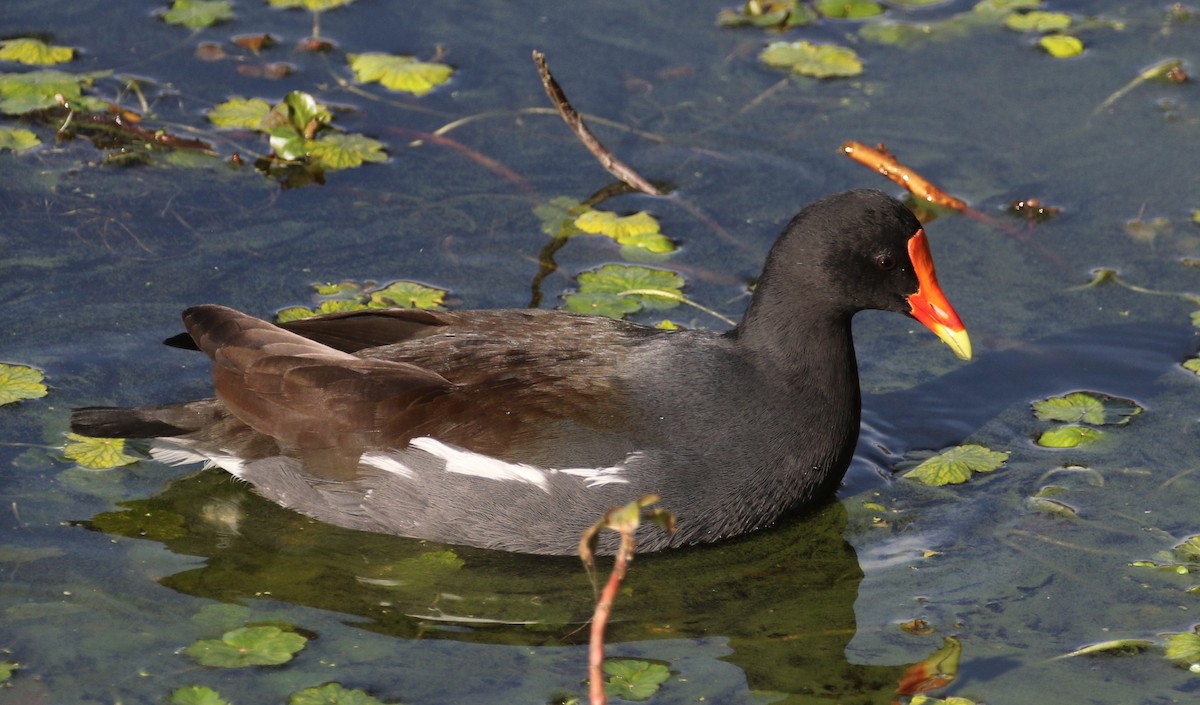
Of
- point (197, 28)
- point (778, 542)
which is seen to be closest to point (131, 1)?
point (197, 28)

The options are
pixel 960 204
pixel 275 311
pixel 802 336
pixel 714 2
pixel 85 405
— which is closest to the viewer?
pixel 802 336

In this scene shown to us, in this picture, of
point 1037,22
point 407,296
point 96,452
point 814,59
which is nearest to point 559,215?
point 407,296

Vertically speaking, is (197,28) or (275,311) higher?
(197,28)

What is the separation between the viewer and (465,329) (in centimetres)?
530

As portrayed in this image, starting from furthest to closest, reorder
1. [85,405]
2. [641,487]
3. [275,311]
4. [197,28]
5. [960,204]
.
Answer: [197,28], [960,204], [275,311], [85,405], [641,487]

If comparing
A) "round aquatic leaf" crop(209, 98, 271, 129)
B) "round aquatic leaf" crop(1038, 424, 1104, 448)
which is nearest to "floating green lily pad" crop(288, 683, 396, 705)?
"round aquatic leaf" crop(1038, 424, 1104, 448)

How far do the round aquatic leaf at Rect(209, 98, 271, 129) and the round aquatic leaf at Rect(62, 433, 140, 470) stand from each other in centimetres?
218

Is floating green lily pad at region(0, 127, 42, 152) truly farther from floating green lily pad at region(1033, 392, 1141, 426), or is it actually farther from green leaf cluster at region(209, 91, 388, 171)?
floating green lily pad at region(1033, 392, 1141, 426)


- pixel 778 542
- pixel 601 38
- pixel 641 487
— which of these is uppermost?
pixel 601 38

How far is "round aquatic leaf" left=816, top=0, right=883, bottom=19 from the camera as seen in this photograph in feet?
27.9

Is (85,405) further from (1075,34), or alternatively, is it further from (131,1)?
(1075,34)

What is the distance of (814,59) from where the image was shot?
8055mm

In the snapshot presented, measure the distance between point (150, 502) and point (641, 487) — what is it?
168 cm

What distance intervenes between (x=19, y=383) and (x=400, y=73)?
8.79 ft
